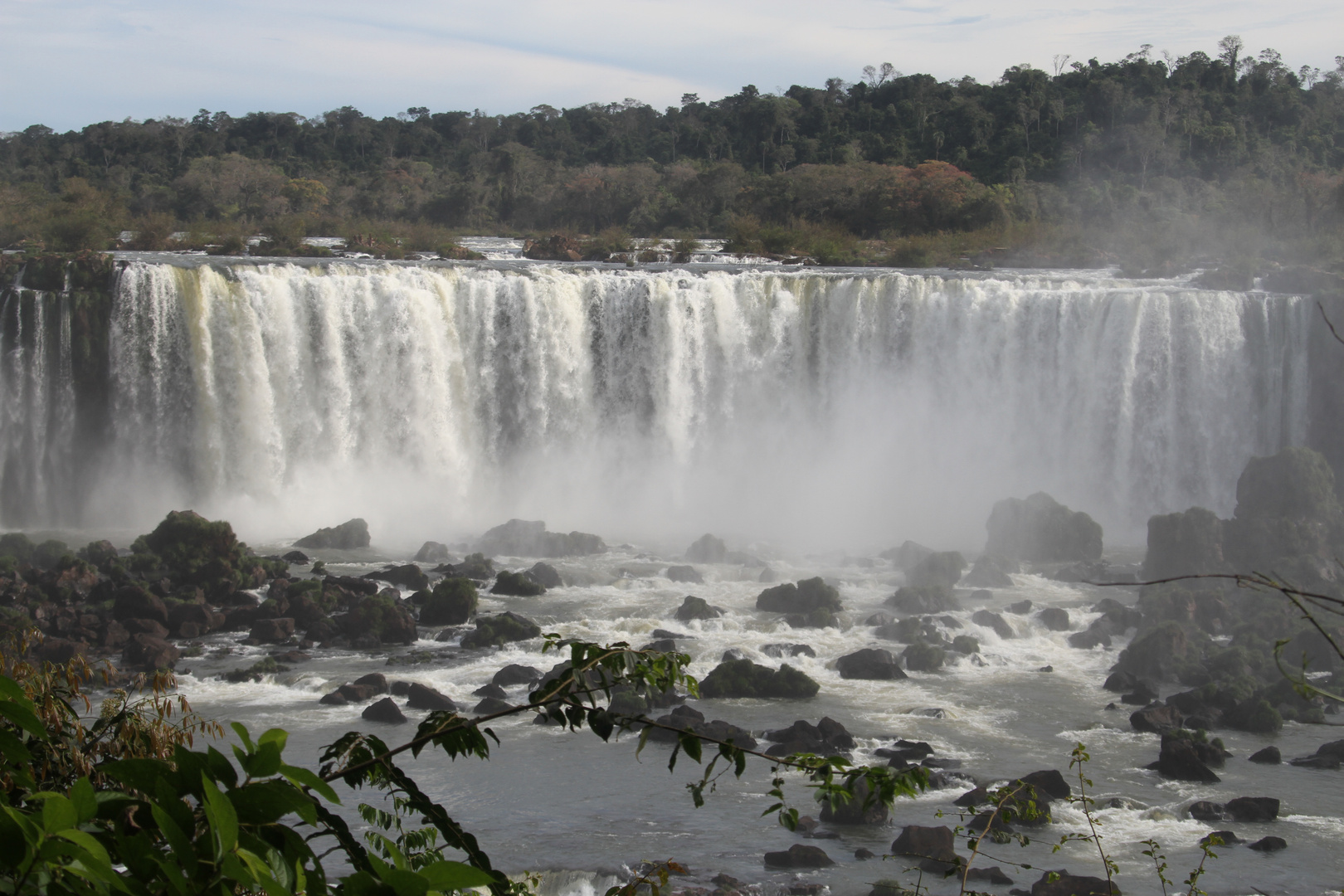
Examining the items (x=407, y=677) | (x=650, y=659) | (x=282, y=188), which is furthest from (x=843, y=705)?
(x=282, y=188)

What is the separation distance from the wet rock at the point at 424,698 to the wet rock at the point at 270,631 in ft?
11.9

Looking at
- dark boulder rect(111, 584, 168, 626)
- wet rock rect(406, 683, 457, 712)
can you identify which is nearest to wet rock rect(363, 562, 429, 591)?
dark boulder rect(111, 584, 168, 626)

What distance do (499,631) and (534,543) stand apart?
5.72 meters

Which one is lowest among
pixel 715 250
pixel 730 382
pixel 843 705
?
pixel 843 705

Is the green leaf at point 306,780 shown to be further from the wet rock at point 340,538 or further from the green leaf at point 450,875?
the wet rock at point 340,538

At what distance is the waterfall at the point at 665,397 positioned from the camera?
988 inches

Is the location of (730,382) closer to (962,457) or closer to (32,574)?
(962,457)

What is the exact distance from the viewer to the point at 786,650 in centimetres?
1669

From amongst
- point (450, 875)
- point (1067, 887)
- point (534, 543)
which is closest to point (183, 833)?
point (450, 875)

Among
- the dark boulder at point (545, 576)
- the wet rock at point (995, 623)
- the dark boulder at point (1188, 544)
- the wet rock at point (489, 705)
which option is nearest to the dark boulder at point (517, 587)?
the dark boulder at point (545, 576)

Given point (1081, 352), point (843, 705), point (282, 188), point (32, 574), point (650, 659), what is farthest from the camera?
point (282, 188)

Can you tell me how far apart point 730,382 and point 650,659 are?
2555 cm

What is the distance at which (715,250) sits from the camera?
40.0 metres

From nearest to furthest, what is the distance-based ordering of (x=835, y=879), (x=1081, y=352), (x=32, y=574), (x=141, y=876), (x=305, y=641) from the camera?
(x=141, y=876) < (x=835, y=879) < (x=305, y=641) < (x=32, y=574) < (x=1081, y=352)
